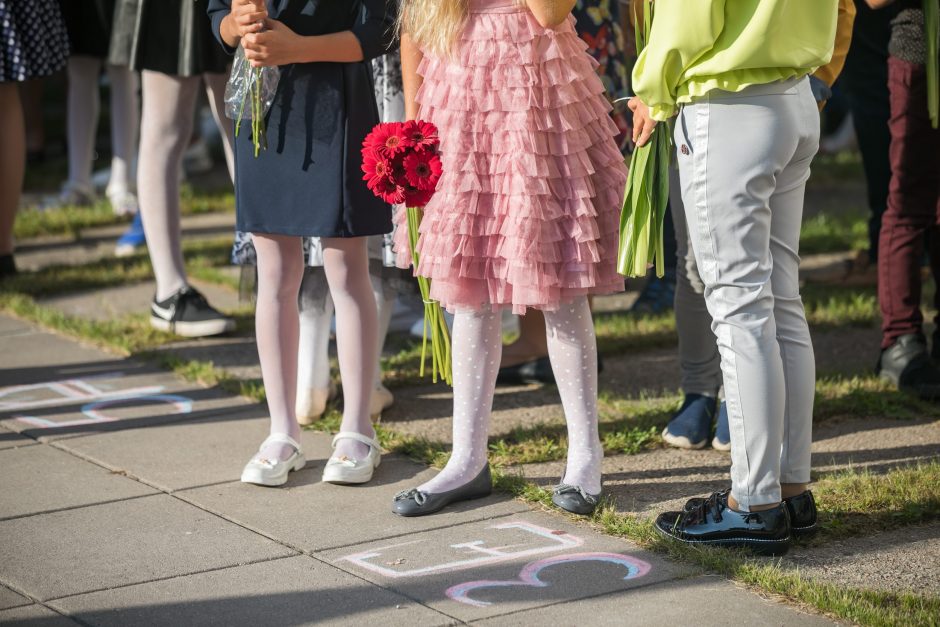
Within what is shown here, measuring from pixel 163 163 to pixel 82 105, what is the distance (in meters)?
2.78

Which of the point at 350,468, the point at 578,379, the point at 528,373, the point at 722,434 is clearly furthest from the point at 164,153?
the point at 722,434

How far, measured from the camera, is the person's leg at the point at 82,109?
8.28 metres

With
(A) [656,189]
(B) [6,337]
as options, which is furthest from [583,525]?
(B) [6,337]

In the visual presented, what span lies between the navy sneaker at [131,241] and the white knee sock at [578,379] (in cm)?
432

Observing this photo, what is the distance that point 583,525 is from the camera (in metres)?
3.67

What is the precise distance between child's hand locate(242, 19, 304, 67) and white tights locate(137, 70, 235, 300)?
6.80ft

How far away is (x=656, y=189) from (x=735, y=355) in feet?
1.73

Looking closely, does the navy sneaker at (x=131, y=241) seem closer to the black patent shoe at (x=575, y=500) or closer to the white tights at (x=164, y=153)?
the white tights at (x=164, y=153)

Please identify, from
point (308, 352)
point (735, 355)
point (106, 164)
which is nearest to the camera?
point (735, 355)

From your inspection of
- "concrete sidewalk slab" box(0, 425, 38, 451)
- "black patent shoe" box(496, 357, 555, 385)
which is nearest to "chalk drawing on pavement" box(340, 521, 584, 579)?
"black patent shoe" box(496, 357, 555, 385)

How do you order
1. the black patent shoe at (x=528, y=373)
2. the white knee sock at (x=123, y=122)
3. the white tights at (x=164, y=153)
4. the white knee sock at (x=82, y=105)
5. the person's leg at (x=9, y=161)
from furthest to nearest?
1. the white knee sock at (x=123, y=122)
2. the white knee sock at (x=82, y=105)
3. the person's leg at (x=9, y=161)
4. the white tights at (x=164, y=153)
5. the black patent shoe at (x=528, y=373)

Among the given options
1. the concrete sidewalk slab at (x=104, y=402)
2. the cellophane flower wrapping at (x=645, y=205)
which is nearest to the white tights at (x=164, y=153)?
the concrete sidewalk slab at (x=104, y=402)

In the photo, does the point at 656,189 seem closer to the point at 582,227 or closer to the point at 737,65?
the point at 582,227

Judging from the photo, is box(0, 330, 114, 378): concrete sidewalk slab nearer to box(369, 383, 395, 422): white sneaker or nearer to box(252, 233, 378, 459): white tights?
box(369, 383, 395, 422): white sneaker
